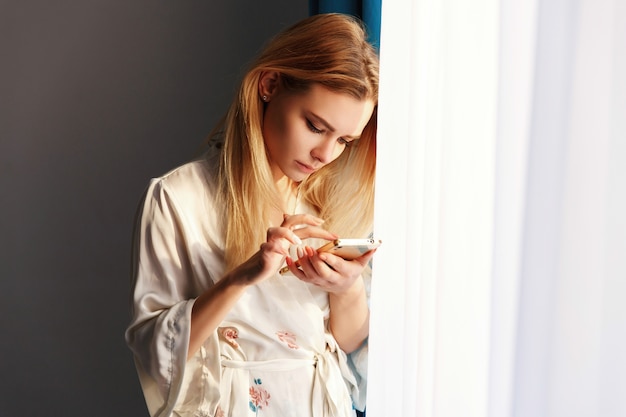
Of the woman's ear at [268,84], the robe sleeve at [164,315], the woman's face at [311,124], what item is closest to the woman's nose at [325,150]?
the woman's face at [311,124]

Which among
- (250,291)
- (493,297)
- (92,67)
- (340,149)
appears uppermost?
(92,67)

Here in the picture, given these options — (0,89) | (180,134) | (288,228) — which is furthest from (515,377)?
(0,89)

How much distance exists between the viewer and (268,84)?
1.44m

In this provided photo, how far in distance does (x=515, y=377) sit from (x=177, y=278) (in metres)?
0.72

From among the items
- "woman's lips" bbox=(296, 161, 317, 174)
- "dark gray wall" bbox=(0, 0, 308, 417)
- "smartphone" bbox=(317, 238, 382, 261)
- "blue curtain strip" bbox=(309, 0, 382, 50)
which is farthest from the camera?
"dark gray wall" bbox=(0, 0, 308, 417)

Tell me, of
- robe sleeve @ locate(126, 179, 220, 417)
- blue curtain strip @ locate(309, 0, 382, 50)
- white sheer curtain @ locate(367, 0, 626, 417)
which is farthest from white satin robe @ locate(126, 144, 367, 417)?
blue curtain strip @ locate(309, 0, 382, 50)

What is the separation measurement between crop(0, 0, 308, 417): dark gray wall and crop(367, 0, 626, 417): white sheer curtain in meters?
1.40

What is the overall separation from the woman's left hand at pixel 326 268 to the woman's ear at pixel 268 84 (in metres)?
0.30

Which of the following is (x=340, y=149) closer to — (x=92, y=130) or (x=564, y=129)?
(x=564, y=129)

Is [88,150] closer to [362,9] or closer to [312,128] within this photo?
[362,9]

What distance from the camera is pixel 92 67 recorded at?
2.35 m

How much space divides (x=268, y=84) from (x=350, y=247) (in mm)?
359

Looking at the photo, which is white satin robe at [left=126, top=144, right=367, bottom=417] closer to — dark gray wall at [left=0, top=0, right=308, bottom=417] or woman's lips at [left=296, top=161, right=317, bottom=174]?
woman's lips at [left=296, top=161, right=317, bottom=174]

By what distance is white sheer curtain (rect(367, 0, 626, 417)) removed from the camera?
2.31 feet
